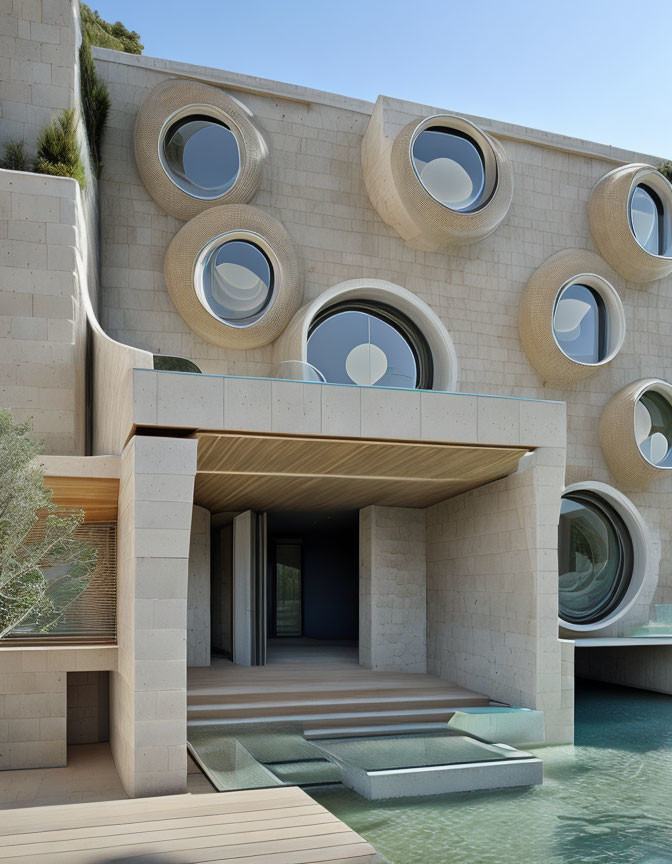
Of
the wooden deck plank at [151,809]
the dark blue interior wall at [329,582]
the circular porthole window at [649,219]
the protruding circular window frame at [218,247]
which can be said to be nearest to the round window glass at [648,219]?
the circular porthole window at [649,219]

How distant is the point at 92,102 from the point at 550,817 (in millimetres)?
12423

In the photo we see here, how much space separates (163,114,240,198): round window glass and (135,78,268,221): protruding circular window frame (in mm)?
145

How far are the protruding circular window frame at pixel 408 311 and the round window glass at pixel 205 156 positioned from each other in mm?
2629

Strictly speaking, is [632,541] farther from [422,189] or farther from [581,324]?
[422,189]

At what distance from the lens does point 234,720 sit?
11383mm

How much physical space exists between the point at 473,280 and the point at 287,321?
413 centimetres

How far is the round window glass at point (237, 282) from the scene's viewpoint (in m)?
14.6

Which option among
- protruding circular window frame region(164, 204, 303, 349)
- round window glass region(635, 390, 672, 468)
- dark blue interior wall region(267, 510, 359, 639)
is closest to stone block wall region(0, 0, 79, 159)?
protruding circular window frame region(164, 204, 303, 349)

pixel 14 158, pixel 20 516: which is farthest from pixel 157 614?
pixel 14 158

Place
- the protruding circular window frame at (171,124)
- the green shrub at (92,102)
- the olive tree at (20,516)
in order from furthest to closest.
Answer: the protruding circular window frame at (171,124) → the green shrub at (92,102) → the olive tree at (20,516)

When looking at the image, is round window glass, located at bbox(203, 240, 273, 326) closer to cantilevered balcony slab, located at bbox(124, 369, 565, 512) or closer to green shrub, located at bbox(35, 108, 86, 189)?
green shrub, located at bbox(35, 108, 86, 189)

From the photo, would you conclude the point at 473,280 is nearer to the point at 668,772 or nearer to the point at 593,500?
the point at 593,500

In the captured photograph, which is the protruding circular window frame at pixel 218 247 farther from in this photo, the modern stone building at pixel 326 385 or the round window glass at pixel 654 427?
the round window glass at pixel 654 427

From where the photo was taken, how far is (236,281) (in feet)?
48.6
